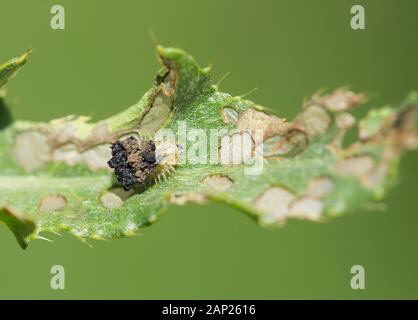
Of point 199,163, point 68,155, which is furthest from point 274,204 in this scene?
point 68,155

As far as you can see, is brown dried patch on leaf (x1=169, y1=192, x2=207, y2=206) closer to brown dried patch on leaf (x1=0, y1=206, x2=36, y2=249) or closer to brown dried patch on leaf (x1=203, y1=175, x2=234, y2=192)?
brown dried patch on leaf (x1=203, y1=175, x2=234, y2=192)

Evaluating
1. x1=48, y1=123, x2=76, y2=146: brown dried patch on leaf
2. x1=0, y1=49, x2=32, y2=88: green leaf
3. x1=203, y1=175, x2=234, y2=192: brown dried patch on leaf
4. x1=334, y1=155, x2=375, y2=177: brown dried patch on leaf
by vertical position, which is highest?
x1=0, y1=49, x2=32, y2=88: green leaf

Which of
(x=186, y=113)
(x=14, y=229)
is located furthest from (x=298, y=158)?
(x=14, y=229)

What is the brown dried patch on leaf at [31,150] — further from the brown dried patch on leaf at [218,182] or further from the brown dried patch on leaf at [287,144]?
the brown dried patch on leaf at [287,144]

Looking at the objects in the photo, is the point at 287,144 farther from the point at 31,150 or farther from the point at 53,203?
the point at 31,150

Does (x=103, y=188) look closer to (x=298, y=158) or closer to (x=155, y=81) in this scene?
(x=155, y=81)

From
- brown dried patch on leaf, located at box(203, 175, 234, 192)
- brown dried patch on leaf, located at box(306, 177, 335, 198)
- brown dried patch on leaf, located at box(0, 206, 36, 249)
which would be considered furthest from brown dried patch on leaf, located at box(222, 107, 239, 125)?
brown dried patch on leaf, located at box(0, 206, 36, 249)

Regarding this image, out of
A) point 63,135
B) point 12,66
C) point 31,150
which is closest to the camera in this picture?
point 12,66
